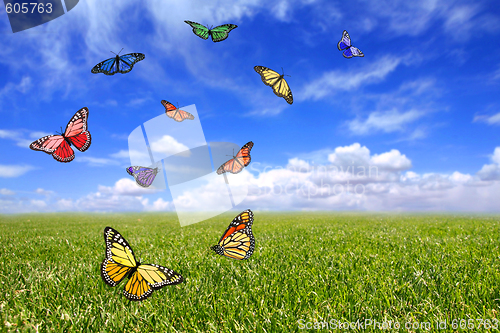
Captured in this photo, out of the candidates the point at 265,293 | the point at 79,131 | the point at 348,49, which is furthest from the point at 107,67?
the point at 348,49

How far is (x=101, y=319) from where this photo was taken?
111 inches

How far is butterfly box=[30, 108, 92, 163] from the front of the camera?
3898 millimetres

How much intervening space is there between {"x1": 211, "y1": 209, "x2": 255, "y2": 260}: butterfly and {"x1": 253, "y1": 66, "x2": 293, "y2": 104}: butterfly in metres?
2.53

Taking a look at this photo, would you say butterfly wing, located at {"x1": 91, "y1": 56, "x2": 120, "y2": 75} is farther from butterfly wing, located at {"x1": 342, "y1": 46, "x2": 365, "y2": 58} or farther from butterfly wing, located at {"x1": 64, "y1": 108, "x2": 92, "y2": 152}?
butterfly wing, located at {"x1": 342, "y1": 46, "x2": 365, "y2": 58}

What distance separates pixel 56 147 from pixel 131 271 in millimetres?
2283

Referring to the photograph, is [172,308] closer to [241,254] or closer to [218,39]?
[241,254]

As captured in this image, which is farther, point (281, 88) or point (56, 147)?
point (281, 88)

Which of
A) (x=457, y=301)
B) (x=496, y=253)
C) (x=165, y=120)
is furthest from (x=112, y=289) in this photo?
(x=496, y=253)

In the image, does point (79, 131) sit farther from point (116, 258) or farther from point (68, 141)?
point (116, 258)

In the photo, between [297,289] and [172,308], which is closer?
[172,308]

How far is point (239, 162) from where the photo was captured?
595 cm

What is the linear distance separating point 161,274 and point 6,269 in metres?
3.51

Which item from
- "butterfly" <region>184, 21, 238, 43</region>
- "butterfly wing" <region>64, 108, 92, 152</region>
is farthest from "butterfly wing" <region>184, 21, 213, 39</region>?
"butterfly wing" <region>64, 108, 92, 152</region>

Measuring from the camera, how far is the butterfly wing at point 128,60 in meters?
4.53
